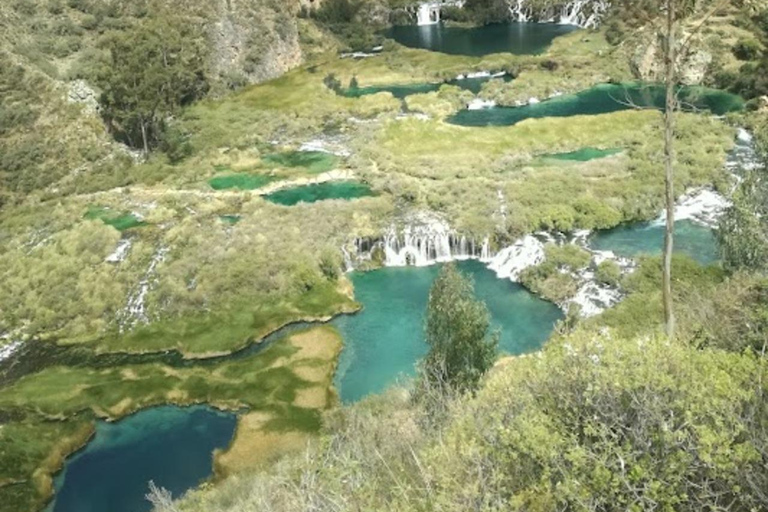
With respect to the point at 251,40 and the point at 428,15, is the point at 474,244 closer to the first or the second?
the point at 251,40

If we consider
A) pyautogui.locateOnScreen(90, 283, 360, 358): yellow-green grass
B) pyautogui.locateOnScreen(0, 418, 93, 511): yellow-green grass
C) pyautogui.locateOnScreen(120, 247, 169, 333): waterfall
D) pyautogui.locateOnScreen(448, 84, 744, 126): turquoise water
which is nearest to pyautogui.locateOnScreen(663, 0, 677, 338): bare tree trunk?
pyautogui.locateOnScreen(90, 283, 360, 358): yellow-green grass

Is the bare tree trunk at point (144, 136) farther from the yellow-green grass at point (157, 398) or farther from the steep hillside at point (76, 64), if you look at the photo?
the yellow-green grass at point (157, 398)

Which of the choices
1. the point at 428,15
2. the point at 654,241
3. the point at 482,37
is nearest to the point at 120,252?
the point at 654,241

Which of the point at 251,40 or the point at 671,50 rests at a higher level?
the point at 671,50

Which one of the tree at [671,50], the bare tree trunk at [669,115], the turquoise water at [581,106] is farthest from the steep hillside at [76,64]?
the tree at [671,50]

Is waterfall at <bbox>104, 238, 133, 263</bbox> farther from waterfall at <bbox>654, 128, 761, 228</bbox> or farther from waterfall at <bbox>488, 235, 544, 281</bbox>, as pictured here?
waterfall at <bbox>654, 128, 761, 228</bbox>

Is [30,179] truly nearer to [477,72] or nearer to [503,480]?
[477,72]
